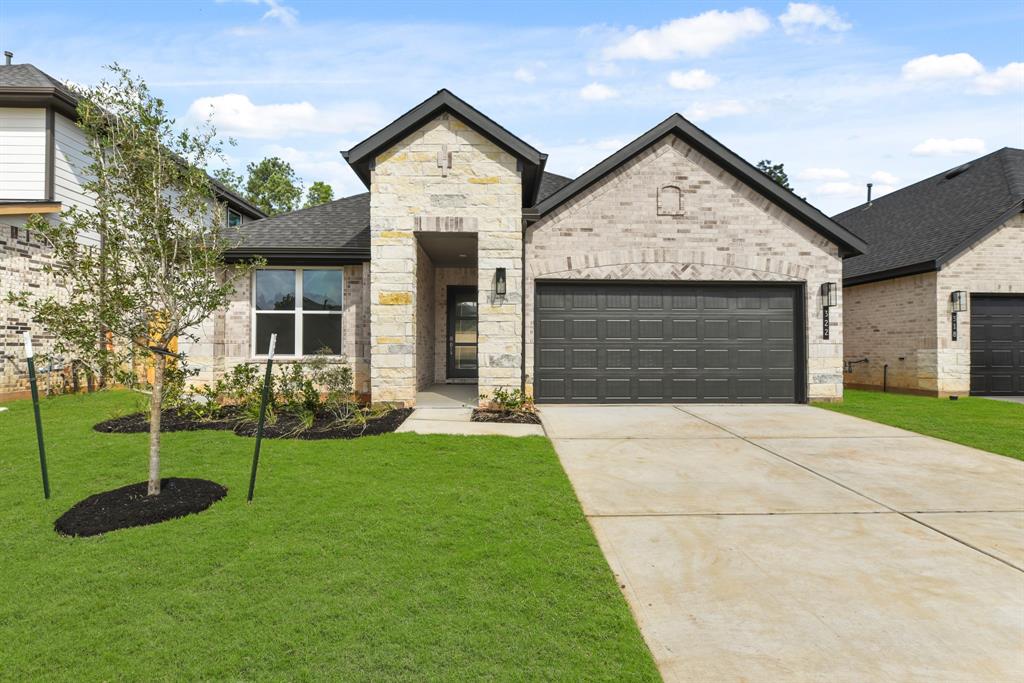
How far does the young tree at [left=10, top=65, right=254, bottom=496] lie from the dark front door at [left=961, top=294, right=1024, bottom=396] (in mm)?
17831

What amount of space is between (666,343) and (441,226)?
5.70 m

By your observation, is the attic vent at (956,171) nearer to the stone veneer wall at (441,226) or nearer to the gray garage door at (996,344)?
the gray garage door at (996,344)

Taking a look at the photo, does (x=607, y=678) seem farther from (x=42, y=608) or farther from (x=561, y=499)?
(x=42, y=608)

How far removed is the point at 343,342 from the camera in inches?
452

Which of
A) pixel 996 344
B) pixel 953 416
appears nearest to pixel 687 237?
pixel 953 416

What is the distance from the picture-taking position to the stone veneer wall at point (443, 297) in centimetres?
A: 1538

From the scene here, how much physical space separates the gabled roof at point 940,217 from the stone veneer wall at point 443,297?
12.0 meters

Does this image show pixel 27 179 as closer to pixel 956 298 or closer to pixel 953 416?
pixel 953 416

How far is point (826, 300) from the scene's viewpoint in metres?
11.9

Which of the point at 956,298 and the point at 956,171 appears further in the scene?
the point at 956,171

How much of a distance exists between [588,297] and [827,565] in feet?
28.1

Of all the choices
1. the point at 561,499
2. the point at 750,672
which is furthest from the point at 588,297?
the point at 750,672

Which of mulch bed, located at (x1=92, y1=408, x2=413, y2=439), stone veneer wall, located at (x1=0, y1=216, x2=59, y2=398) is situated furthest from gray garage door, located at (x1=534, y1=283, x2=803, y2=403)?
stone veneer wall, located at (x1=0, y1=216, x2=59, y2=398)

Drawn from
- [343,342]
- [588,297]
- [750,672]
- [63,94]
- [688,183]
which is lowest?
[750,672]
